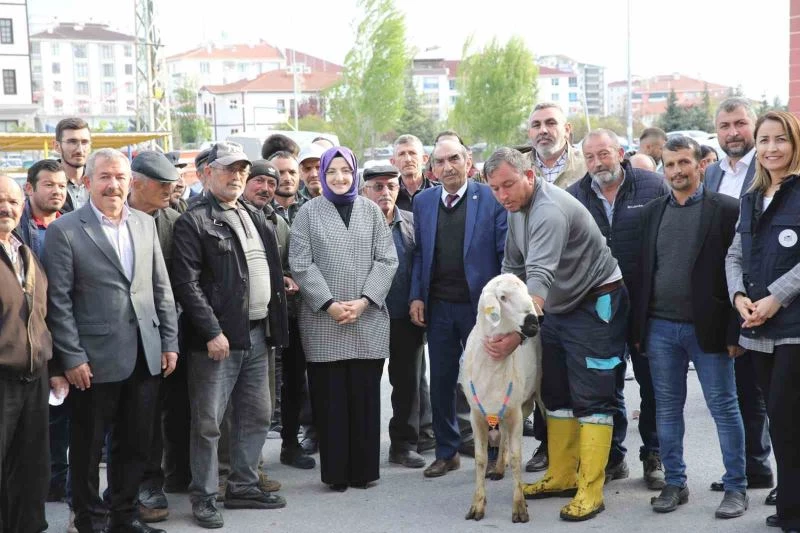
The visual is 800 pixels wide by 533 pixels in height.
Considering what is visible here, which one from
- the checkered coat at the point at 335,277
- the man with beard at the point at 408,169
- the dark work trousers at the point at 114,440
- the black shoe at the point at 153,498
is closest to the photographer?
the dark work trousers at the point at 114,440

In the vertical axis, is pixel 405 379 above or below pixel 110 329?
below

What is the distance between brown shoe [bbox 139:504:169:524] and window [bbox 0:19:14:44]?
78.3m

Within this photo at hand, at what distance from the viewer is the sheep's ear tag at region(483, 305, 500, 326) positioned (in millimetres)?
5559

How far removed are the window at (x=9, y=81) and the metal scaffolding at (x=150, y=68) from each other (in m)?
47.7

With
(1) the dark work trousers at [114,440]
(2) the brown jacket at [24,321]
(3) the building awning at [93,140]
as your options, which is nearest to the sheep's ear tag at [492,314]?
(1) the dark work trousers at [114,440]

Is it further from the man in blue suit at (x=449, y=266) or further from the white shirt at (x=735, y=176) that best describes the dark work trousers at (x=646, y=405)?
the white shirt at (x=735, y=176)

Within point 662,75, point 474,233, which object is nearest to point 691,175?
point 474,233

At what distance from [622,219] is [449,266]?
4.21 ft

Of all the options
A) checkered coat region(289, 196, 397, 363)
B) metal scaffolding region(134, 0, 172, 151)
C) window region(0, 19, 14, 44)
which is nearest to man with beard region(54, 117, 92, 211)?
checkered coat region(289, 196, 397, 363)

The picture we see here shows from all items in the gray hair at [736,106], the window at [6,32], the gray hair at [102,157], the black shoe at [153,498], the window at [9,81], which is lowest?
the black shoe at [153,498]

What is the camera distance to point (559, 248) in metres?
5.62

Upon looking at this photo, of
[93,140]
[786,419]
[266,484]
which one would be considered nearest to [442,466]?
[266,484]

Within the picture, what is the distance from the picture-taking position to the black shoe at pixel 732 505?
5699 mm

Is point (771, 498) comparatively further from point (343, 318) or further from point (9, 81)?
point (9, 81)
